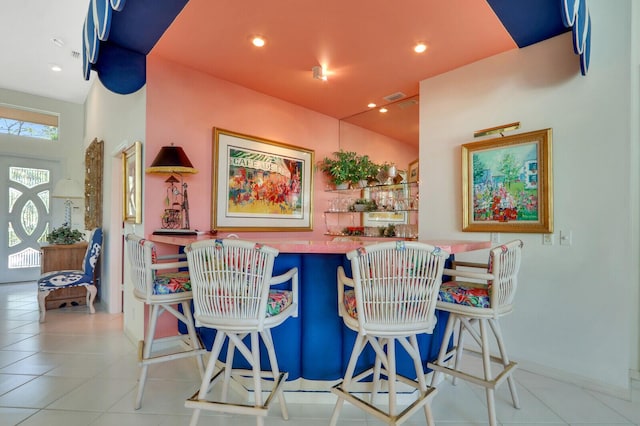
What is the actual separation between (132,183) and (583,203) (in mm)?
4034

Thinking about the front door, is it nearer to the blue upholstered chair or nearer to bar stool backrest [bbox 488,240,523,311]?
the blue upholstered chair

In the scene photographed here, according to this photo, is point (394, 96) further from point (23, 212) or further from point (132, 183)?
point (23, 212)

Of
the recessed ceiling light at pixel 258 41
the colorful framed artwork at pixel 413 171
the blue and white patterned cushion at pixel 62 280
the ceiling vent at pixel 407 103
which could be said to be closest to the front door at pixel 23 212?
the blue and white patterned cushion at pixel 62 280

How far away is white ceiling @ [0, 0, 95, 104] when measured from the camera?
Answer: 3318 millimetres

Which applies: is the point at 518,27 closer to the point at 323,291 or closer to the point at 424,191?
the point at 424,191

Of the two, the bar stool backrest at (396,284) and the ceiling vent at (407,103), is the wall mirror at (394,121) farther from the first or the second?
the bar stool backrest at (396,284)

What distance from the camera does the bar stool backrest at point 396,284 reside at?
1.46 meters

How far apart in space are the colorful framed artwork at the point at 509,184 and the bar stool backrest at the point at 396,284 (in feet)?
5.27

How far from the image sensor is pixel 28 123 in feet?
19.1

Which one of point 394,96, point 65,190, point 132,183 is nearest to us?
point 132,183

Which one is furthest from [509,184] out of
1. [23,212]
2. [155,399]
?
[23,212]

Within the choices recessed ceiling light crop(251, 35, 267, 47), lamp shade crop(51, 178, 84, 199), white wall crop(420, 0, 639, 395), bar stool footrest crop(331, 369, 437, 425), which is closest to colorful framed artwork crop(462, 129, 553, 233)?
white wall crop(420, 0, 639, 395)

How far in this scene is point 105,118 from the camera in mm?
4348

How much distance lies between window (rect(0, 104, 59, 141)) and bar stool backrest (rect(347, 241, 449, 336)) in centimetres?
722
